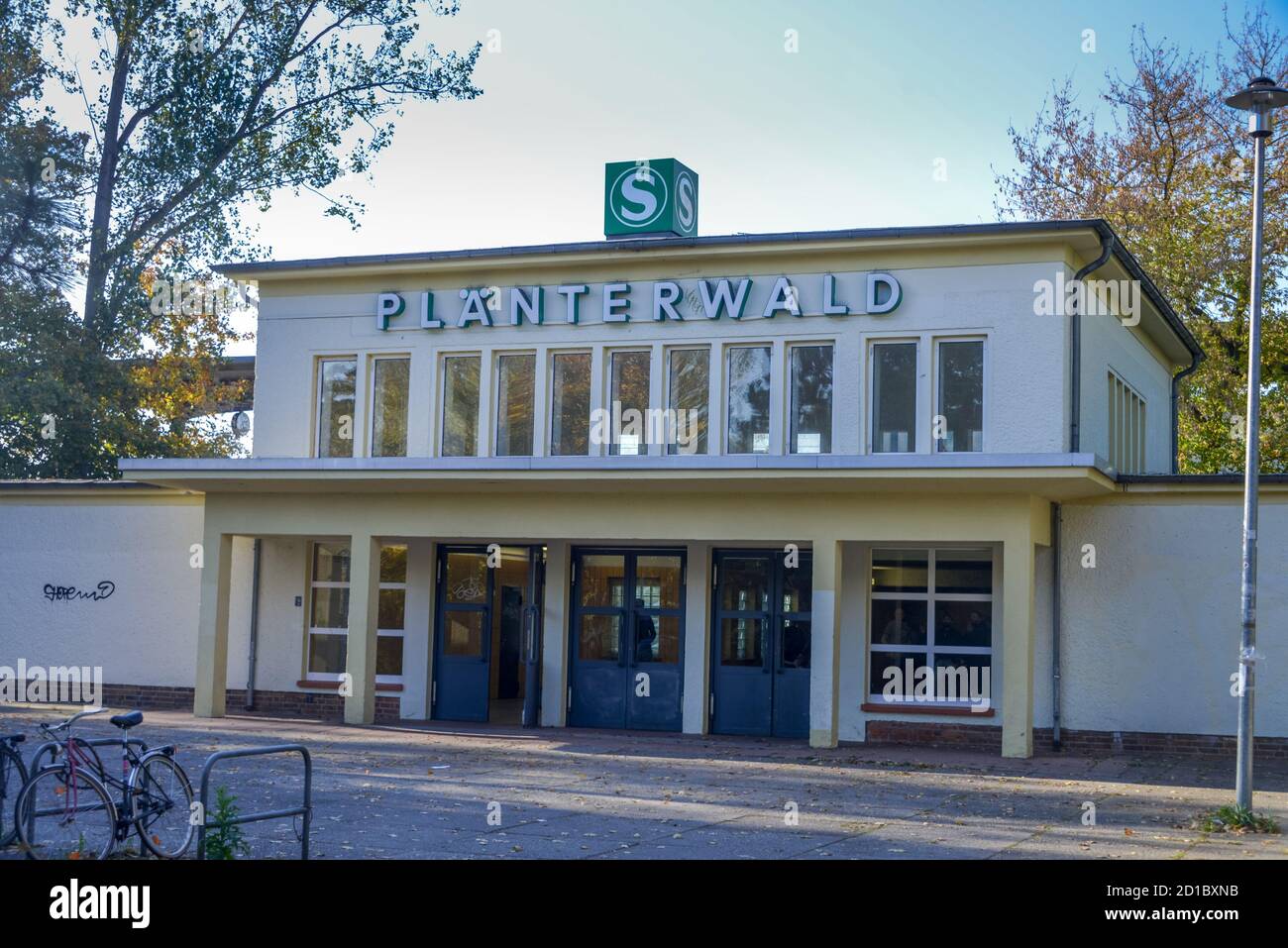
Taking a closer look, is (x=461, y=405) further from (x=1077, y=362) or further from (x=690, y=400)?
(x=1077, y=362)

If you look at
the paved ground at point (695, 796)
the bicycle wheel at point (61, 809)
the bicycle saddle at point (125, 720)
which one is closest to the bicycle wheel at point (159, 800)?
the bicycle wheel at point (61, 809)

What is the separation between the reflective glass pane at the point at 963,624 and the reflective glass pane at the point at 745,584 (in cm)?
235

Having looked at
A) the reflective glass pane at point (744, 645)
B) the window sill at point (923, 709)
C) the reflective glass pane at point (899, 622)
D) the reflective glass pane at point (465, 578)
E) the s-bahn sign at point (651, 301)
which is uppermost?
the s-bahn sign at point (651, 301)

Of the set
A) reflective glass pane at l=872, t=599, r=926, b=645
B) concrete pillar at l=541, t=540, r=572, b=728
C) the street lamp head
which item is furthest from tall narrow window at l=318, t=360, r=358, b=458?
the street lamp head

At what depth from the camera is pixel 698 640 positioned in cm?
1966

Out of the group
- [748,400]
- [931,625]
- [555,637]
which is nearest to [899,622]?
[931,625]

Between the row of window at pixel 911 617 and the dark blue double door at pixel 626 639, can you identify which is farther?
the dark blue double door at pixel 626 639

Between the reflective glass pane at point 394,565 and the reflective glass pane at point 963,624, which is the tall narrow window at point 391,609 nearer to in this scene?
the reflective glass pane at point 394,565

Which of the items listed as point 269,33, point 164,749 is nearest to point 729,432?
point 164,749

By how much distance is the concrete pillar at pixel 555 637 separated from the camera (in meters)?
20.3

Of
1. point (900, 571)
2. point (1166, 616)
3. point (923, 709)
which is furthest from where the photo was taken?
point (900, 571)

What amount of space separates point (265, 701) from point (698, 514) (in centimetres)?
766

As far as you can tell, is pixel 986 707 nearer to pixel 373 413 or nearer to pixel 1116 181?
pixel 373 413
